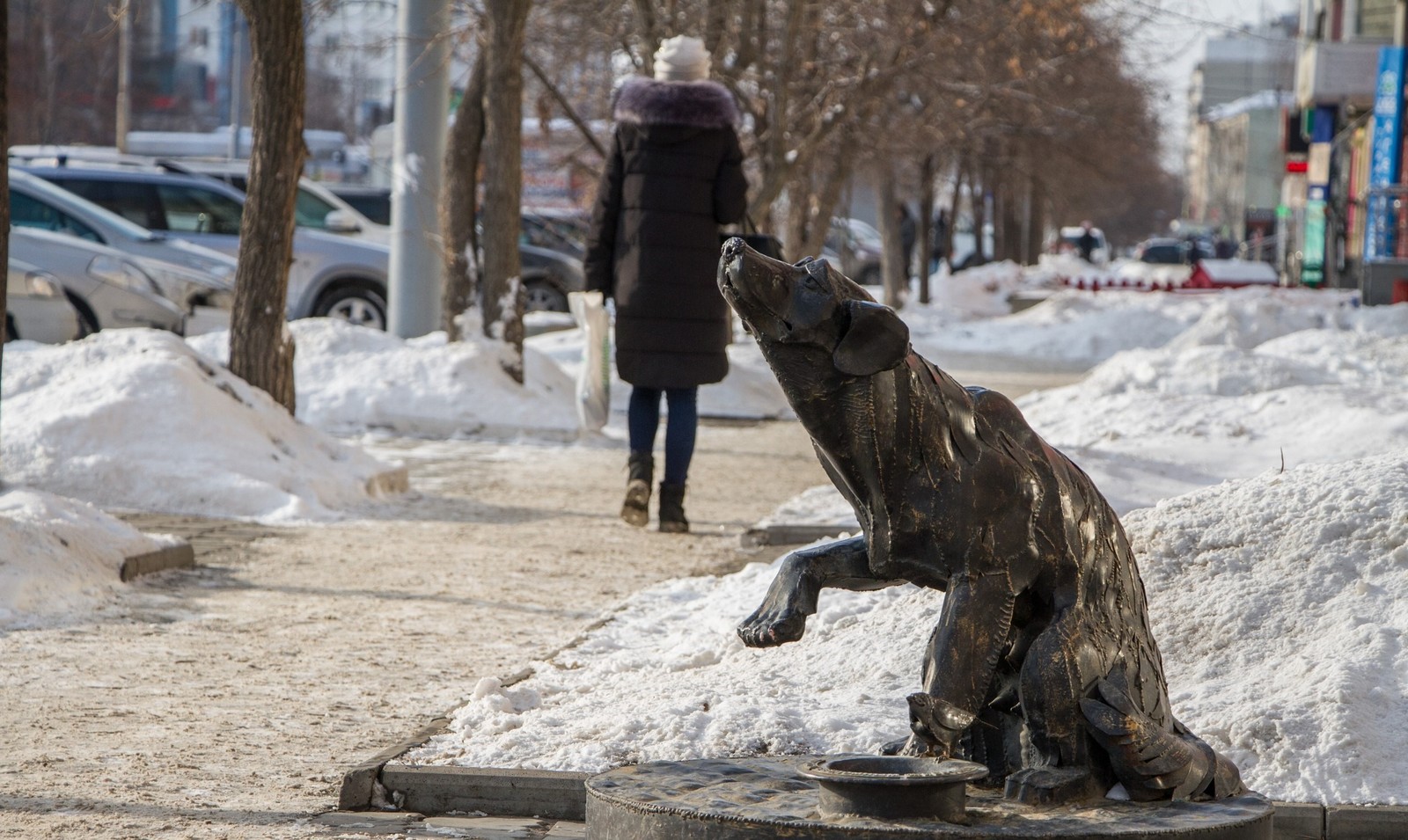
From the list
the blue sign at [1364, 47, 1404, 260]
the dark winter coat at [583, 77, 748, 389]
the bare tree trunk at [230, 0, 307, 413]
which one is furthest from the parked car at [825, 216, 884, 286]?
the dark winter coat at [583, 77, 748, 389]

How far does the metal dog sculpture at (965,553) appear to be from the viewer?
267 centimetres

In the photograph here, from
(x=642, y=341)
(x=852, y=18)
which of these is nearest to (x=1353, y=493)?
(x=642, y=341)

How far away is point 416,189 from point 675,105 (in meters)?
7.80

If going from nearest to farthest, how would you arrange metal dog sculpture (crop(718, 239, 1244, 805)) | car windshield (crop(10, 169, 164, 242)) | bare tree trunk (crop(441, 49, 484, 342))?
metal dog sculpture (crop(718, 239, 1244, 805))
bare tree trunk (crop(441, 49, 484, 342))
car windshield (crop(10, 169, 164, 242))

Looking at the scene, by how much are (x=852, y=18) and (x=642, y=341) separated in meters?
11.9

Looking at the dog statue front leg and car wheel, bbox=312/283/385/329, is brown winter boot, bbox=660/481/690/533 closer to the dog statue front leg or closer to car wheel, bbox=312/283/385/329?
the dog statue front leg

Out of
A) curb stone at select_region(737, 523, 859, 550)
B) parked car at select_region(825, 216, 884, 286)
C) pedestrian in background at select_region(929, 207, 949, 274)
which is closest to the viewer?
curb stone at select_region(737, 523, 859, 550)

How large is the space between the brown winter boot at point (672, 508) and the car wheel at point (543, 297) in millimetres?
14109

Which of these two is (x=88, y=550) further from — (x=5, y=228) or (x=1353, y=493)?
(x=1353, y=493)

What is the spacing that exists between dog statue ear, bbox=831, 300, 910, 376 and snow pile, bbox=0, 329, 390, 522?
6.09m

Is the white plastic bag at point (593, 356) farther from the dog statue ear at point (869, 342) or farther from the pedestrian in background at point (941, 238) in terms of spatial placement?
the pedestrian in background at point (941, 238)

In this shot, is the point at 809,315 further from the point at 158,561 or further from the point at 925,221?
the point at 925,221

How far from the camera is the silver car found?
1848cm

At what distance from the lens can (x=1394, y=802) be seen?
389cm
